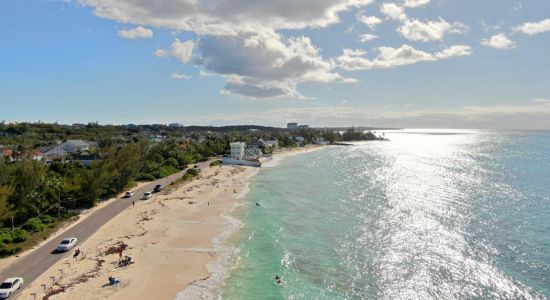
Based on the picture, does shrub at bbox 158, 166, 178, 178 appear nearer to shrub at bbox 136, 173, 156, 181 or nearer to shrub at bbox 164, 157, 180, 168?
shrub at bbox 164, 157, 180, 168

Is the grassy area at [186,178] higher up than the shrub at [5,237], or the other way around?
the shrub at [5,237]

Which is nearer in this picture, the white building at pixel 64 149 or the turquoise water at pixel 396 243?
the turquoise water at pixel 396 243

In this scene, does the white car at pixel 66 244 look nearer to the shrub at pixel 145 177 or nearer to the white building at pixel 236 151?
the shrub at pixel 145 177

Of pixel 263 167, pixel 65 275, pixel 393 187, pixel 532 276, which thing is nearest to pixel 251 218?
pixel 65 275

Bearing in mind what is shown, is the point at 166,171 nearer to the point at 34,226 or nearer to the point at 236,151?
the point at 236,151

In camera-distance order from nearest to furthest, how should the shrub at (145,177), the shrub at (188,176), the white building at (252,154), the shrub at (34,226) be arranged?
1. the shrub at (34,226)
2. the shrub at (145,177)
3. the shrub at (188,176)
4. the white building at (252,154)

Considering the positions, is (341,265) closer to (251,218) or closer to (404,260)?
(404,260)

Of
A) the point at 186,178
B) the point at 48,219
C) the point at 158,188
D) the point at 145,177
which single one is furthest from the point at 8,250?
the point at 186,178

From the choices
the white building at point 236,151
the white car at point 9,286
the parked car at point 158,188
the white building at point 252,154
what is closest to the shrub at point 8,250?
the white car at point 9,286
